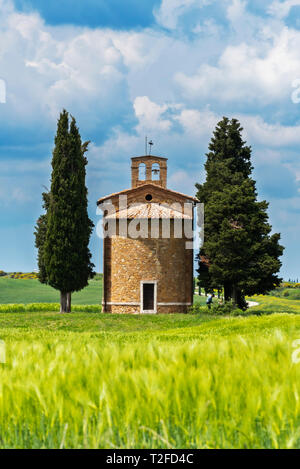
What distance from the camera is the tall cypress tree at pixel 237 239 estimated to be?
30.8 m

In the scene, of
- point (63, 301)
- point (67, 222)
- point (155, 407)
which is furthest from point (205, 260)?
point (155, 407)

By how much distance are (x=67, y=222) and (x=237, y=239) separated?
36.8 feet

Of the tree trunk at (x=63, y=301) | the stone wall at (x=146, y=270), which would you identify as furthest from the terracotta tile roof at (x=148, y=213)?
the tree trunk at (x=63, y=301)

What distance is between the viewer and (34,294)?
51.2 meters

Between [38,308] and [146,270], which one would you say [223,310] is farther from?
[38,308]

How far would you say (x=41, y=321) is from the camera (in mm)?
25156

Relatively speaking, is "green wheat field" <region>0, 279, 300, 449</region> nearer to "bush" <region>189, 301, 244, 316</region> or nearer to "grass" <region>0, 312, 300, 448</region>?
"grass" <region>0, 312, 300, 448</region>

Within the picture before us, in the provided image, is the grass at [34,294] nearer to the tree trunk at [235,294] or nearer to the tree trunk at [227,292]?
the tree trunk at [227,292]

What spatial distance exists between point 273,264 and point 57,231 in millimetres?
14476

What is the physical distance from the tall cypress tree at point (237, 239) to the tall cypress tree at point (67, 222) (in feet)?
27.8

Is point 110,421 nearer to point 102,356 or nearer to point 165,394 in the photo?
point 165,394

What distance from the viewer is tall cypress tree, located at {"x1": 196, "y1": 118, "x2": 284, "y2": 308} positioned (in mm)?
30812

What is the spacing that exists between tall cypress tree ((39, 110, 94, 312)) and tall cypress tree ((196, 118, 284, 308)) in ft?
27.8
